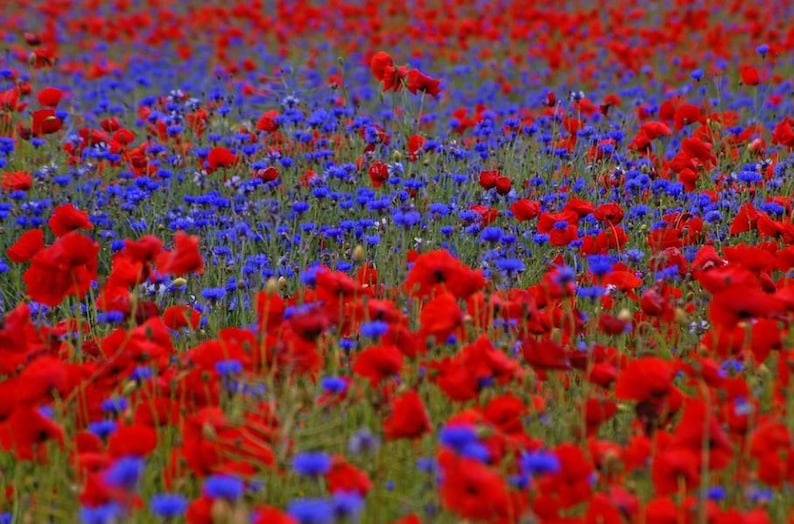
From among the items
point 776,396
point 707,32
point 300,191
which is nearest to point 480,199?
point 300,191

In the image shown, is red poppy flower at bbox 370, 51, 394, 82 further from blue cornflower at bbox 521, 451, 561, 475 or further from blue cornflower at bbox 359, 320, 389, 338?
blue cornflower at bbox 521, 451, 561, 475

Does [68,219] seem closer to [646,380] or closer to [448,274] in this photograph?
[448,274]

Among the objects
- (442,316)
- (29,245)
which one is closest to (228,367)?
(442,316)

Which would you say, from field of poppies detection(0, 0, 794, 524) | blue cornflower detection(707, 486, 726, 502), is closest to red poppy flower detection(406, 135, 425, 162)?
field of poppies detection(0, 0, 794, 524)

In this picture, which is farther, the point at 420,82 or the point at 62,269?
the point at 420,82

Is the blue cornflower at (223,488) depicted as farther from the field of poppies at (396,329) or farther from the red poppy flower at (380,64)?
the red poppy flower at (380,64)

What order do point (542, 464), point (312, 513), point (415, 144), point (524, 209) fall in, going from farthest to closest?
1. point (415, 144)
2. point (524, 209)
3. point (542, 464)
4. point (312, 513)

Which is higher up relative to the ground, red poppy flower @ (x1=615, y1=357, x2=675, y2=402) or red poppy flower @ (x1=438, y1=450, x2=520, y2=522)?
red poppy flower @ (x1=438, y1=450, x2=520, y2=522)

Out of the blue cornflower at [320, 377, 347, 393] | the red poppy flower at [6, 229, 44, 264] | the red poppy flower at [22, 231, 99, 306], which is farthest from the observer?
the red poppy flower at [6, 229, 44, 264]
